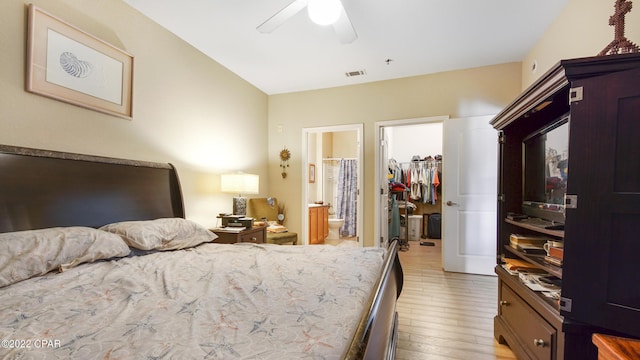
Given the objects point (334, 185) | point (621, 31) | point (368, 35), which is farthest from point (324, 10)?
point (334, 185)

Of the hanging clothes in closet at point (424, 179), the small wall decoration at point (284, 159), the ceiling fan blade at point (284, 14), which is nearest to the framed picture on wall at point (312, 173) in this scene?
the small wall decoration at point (284, 159)

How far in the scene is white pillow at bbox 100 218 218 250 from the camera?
5.94 feet

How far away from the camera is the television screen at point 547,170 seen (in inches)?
57.8

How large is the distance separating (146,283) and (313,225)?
378cm

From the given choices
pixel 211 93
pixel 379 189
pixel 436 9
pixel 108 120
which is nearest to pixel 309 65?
pixel 211 93

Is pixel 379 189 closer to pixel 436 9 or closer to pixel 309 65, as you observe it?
pixel 309 65

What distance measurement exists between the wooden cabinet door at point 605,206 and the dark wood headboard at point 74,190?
2717 mm

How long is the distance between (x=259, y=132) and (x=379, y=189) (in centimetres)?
208

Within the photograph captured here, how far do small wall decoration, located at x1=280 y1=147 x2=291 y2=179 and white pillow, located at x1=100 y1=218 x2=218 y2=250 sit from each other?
2.25 meters

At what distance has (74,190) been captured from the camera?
180 cm

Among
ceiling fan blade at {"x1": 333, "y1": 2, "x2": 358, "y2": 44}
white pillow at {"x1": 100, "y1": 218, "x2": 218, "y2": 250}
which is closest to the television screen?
ceiling fan blade at {"x1": 333, "y1": 2, "x2": 358, "y2": 44}

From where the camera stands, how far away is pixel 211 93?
3.24m

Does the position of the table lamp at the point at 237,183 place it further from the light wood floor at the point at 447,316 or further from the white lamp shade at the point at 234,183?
the light wood floor at the point at 447,316

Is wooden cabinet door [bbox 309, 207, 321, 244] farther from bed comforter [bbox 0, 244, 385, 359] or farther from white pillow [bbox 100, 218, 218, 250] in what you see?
bed comforter [bbox 0, 244, 385, 359]
